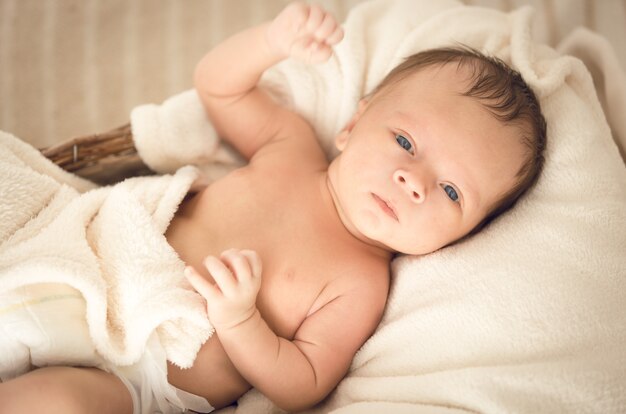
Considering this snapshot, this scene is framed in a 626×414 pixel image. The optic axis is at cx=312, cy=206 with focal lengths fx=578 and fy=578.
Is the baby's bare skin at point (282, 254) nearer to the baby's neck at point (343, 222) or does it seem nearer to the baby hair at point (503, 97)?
the baby's neck at point (343, 222)

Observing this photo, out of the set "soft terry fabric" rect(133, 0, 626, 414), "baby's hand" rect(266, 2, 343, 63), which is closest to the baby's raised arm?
"baby's hand" rect(266, 2, 343, 63)

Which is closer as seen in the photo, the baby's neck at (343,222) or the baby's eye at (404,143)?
the baby's eye at (404,143)

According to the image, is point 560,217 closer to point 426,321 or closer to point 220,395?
point 426,321

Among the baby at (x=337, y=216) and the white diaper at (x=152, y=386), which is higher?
the baby at (x=337, y=216)

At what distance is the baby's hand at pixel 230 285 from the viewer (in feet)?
2.73

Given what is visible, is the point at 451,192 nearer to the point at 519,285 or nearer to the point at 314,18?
the point at 519,285

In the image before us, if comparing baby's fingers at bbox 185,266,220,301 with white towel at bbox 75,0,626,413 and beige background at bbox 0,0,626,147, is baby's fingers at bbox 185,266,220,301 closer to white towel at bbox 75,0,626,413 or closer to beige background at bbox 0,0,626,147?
white towel at bbox 75,0,626,413

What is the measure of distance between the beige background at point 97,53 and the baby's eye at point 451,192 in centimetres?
77

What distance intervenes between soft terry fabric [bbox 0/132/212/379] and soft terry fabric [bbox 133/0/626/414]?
23 cm

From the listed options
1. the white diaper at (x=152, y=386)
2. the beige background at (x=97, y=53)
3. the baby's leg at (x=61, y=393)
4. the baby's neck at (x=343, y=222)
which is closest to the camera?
the baby's leg at (x=61, y=393)

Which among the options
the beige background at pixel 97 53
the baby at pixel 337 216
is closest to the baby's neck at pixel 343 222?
the baby at pixel 337 216

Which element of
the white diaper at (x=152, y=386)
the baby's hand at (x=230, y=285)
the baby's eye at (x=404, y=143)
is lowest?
the white diaper at (x=152, y=386)

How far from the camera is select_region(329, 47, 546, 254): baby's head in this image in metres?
0.93

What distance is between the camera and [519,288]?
0.88m
